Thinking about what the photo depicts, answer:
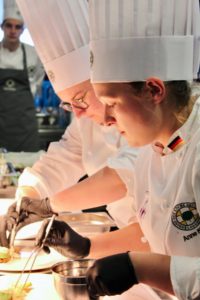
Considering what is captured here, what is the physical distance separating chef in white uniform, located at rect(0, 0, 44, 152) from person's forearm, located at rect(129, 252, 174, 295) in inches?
170

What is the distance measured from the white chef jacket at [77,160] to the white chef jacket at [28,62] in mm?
2951

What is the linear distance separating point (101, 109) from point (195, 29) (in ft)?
1.83

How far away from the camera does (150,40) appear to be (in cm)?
134

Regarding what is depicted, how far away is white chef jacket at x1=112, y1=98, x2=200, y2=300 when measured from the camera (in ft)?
4.30

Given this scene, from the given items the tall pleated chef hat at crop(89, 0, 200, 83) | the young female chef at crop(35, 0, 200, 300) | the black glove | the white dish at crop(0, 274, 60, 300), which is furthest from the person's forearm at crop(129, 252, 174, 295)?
the tall pleated chef hat at crop(89, 0, 200, 83)

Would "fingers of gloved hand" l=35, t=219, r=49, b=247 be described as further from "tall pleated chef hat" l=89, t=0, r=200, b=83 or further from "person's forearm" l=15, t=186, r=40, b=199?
"person's forearm" l=15, t=186, r=40, b=199

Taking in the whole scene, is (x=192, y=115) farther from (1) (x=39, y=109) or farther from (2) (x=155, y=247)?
(1) (x=39, y=109)

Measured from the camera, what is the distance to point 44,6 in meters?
1.94

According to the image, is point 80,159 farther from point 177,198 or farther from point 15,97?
point 15,97

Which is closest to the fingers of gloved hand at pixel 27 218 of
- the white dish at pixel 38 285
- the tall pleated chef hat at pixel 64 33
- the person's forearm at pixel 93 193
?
the person's forearm at pixel 93 193

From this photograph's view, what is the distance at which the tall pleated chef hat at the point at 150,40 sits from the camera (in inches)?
52.4

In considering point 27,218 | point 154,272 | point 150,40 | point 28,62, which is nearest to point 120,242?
point 27,218

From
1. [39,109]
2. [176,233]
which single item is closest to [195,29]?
[176,233]

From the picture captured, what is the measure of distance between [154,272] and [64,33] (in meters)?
1.10
